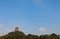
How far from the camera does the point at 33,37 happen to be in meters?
102

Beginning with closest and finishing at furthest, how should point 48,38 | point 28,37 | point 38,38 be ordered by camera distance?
point 48,38 → point 38,38 → point 28,37

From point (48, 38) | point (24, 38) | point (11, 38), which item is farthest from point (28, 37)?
point (48, 38)

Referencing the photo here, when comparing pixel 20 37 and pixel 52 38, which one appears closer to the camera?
pixel 52 38

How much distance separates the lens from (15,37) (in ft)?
341

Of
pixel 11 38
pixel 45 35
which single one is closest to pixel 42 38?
pixel 45 35

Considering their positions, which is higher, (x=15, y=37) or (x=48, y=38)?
(x=15, y=37)

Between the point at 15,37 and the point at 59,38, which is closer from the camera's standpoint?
the point at 59,38

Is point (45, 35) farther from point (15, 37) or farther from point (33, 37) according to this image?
point (15, 37)

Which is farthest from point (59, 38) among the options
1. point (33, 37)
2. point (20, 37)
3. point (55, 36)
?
point (20, 37)

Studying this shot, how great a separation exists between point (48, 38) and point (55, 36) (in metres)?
10.2

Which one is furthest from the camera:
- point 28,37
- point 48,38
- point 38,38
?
point 28,37

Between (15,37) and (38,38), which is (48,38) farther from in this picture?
(15,37)

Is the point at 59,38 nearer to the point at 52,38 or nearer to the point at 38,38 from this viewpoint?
the point at 52,38

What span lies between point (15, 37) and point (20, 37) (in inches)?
160
